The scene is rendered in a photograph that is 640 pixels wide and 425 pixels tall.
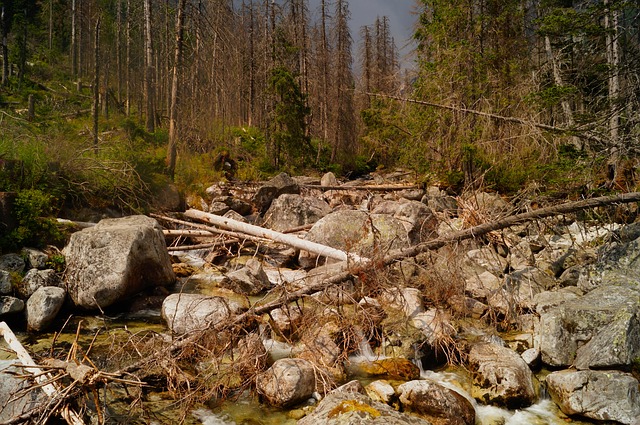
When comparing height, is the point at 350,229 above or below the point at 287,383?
above

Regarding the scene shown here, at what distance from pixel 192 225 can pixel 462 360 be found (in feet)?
24.5

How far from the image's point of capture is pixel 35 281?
7785 mm

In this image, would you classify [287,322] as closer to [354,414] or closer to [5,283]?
[354,414]

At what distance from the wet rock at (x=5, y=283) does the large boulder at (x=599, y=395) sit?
834 cm

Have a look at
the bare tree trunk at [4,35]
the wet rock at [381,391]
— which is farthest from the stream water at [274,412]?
the bare tree trunk at [4,35]

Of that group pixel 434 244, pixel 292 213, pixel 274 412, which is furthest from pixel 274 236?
pixel 274 412

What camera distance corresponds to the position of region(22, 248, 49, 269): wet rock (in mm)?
8234

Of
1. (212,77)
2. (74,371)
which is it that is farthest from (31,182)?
(212,77)

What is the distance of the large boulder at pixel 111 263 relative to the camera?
7648 mm

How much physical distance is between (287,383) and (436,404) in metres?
1.68

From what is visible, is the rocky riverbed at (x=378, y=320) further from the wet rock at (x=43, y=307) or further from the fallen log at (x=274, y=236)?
the fallen log at (x=274, y=236)

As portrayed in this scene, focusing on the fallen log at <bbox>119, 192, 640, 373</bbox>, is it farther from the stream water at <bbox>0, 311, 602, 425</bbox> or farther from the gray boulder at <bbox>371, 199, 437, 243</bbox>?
the gray boulder at <bbox>371, 199, 437, 243</bbox>

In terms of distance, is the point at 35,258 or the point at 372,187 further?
the point at 372,187

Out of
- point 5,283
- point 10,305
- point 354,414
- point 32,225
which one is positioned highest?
point 32,225
